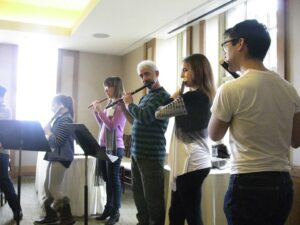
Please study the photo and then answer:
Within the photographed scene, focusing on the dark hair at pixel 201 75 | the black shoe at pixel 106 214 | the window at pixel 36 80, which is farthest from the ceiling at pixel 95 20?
the black shoe at pixel 106 214

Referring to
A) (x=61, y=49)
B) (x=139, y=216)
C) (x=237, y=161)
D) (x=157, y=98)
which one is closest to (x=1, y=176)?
(x=139, y=216)

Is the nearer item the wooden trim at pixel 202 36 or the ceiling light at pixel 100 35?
the wooden trim at pixel 202 36

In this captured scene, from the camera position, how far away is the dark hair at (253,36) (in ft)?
4.17

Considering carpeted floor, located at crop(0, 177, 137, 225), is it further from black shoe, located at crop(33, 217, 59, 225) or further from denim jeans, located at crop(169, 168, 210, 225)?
denim jeans, located at crop(169, 168, 210, 225)

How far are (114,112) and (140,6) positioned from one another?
1314 millimetres

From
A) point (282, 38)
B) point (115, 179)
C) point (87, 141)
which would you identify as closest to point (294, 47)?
point (282, 38)

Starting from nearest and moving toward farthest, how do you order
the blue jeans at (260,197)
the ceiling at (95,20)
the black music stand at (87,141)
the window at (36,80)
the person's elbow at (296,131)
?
the blue jeans at (260,197) < the person's elbow at (296,131) < the black music stand at (87,141) < the ceiling at (95,20) < the window at (36,80)

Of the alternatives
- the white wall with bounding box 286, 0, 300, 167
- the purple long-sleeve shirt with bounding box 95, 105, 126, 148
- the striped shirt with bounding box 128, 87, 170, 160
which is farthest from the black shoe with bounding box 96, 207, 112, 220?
the white wall with bounding box 286, 0, 300, 167

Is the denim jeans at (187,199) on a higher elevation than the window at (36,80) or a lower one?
lower

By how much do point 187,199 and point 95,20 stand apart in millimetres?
3046

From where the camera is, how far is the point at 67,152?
292 cm

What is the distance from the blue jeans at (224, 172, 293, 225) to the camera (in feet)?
3.98

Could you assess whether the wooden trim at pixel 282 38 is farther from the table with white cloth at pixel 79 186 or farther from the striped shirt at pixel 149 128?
the table with white cloth at pixel 79 186

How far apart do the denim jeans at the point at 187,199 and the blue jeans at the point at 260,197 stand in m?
0.69
